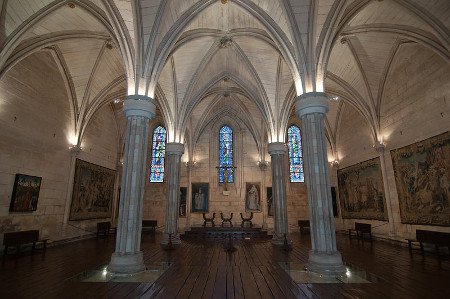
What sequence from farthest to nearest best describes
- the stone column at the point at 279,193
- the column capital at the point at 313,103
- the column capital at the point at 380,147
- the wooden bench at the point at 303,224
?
the wooden bench at the point at 303,224, the column capital at the point at 380,147, the stone column at the point at 279,193, the column capital at the point at 313,103

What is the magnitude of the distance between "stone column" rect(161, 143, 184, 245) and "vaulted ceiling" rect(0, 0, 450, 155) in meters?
0.68

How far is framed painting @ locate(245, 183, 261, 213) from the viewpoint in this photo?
16.9 meters

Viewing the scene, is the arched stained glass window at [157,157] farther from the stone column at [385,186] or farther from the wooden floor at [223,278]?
the stone column at [385,186]

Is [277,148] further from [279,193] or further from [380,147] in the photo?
[380,147]

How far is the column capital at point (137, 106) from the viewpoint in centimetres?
699

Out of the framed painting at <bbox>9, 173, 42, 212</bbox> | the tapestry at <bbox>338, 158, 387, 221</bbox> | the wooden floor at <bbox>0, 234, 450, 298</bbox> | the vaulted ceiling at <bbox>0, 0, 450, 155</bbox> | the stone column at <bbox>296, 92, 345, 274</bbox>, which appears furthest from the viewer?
the tapestry at <bbox>338, 158, 387, 221</bbox>

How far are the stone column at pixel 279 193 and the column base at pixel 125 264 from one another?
649 centimetres

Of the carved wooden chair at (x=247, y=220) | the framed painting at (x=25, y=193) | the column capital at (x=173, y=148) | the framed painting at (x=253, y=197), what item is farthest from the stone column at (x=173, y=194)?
the framed painting at (x=253, y=197)

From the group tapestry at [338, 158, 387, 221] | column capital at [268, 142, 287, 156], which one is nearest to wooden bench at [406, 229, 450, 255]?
tapestry at [338, 158, 387, 221]

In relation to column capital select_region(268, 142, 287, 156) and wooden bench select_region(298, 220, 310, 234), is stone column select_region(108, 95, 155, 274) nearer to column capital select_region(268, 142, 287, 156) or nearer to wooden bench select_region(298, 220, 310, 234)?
column capital select_region(268, 142, 287, 156)

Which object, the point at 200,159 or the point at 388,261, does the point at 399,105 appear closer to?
the point at 388,261

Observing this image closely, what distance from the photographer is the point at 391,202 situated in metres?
11.3

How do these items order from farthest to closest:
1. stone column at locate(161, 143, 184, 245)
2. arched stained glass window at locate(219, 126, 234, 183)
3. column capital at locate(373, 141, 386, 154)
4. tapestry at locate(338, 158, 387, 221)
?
1. arched stained glass window at locate(219, 126, 234, 183)
2. tapestry at locate(338, 158, 387, 221)
3. column capital at locate(373, 141, 386, 154)
4. stone column at locate(161, 143, 184, 245)

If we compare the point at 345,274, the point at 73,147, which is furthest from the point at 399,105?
the point at 73,147
